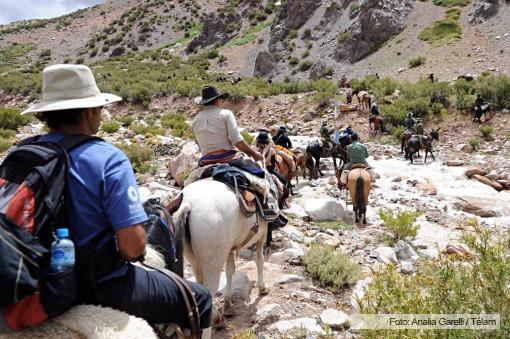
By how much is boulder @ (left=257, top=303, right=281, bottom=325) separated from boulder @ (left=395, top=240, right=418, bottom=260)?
2847 millimetres

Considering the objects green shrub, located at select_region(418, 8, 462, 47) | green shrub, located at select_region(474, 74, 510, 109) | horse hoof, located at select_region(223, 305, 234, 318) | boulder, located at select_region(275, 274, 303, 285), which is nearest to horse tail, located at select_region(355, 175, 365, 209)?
boulder, located at select_region(275, 274, 303, 285)

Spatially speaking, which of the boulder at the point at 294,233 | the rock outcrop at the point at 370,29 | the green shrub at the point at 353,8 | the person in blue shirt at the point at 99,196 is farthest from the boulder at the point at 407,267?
the green shrub at the point at 353,8

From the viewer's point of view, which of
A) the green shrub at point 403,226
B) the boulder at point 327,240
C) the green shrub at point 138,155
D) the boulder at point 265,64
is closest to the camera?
the boulder at point 327,240

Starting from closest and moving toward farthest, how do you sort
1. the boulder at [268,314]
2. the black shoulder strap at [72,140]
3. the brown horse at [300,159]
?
the black shoulder strap at [72,140]
the boulder at [268,314]
the brown horse at [300,159]

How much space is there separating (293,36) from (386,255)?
42398 millimetres

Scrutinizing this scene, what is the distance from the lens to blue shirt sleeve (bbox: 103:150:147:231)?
1.86 metres

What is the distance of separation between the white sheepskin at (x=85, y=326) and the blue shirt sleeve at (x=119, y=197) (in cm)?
40

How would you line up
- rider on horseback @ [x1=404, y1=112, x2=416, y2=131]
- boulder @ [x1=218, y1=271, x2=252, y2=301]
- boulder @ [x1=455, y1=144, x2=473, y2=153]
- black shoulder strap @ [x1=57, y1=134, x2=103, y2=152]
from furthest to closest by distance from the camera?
rider on horseback @ [x1=404, y1=112, x2=416, y2=131] → boulder @ [x1=455, y1=144, x2=473, y2=153] → boulder @ [x1=218, y1=271, x2=252, y2=301] → black shoulder strap @ [x1=57, y1=134, x2=103, y2=152]

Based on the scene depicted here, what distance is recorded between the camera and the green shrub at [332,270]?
551 centimetres

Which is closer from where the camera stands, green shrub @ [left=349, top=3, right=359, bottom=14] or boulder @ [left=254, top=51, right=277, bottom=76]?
boulder @ [left=254, top=51, right=277, bottom=76]

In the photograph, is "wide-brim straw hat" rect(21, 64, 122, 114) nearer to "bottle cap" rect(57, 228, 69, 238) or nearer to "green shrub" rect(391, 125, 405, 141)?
"bottle cap" rect(57, 228, 69, 238)

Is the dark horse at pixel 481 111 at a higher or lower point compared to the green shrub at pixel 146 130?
lower

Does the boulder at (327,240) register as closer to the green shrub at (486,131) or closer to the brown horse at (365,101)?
the green shrub at (486,131)

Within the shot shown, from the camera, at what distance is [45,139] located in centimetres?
187
